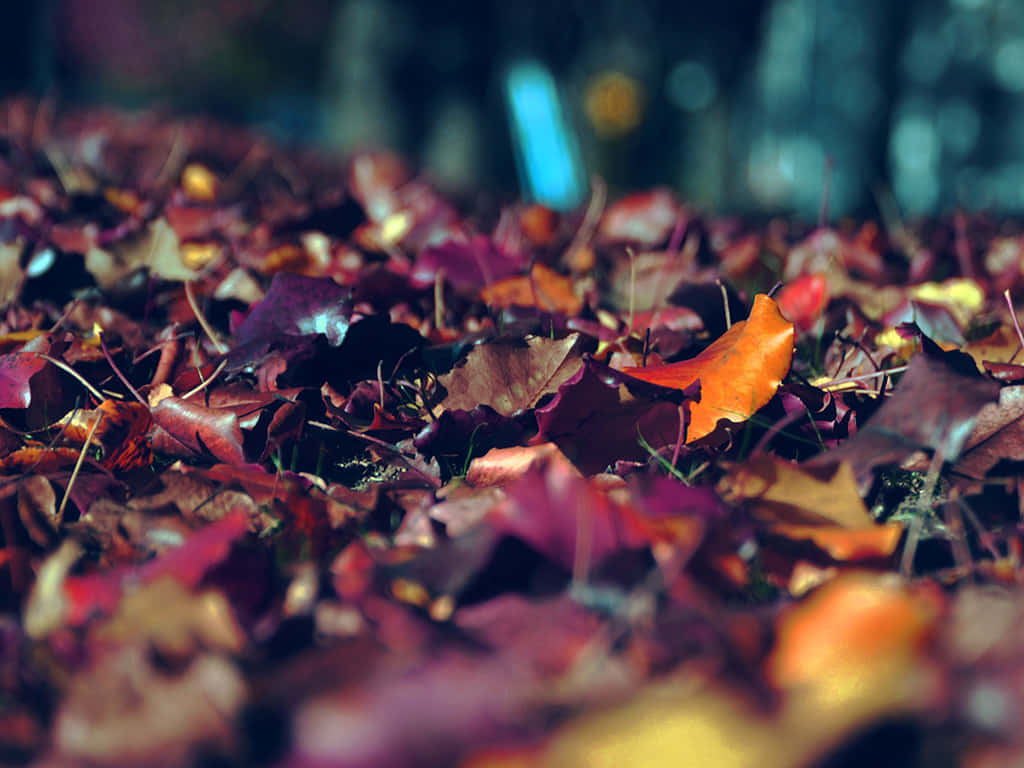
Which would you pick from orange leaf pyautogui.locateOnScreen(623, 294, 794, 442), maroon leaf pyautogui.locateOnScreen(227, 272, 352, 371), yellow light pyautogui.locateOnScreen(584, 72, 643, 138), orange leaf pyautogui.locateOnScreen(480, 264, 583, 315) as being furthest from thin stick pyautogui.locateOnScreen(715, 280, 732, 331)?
yellow light pyautogui.locateOnScreen(584, 72, 643, 138)

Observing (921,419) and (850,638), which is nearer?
(850,638)

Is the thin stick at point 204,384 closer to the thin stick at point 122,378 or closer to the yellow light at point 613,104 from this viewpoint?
the thin stick at point 122,378

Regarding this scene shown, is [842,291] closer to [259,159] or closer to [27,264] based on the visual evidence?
[27,264]

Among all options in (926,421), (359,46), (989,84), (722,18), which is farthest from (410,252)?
(989,84)

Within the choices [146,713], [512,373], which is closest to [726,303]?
[512,373]

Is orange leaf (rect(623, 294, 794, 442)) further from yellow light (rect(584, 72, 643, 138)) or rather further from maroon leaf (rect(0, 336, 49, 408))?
yellow light (rect(584, 72, 643, 138))

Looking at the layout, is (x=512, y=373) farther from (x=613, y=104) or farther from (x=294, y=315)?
(x=613, y=104)
